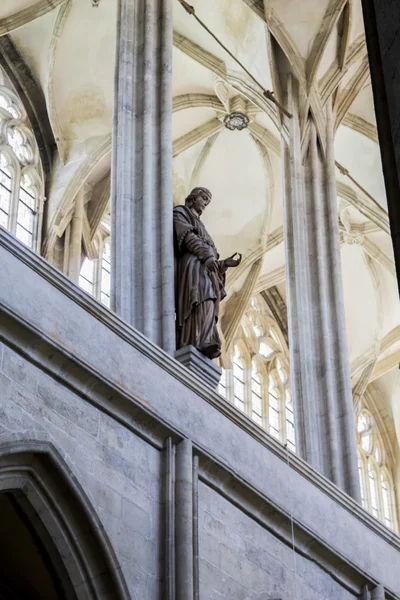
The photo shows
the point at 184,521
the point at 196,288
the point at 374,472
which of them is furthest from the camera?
the point at 374,472

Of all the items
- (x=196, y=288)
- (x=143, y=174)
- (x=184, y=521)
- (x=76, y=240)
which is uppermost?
(x=76, y=240)

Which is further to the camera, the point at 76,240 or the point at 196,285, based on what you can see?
the point at 76,240

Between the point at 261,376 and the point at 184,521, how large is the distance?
10.2 meters

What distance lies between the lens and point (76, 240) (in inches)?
635

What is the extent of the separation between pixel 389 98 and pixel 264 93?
1051 centimetres

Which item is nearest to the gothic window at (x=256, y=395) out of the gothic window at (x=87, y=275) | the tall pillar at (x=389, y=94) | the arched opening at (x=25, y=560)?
the gothic window at (x=87, y=275)

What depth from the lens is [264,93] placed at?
14938 mm

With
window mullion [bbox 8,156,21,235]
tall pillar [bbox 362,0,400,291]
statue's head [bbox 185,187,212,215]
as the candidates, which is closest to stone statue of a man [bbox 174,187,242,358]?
statue's head [bbox 185,187,212,215]

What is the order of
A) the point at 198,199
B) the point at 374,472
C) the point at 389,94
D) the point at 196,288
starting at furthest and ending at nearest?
the point at 374,472 < the point at 198,199 < the point at 196,288 < the point at 389,94

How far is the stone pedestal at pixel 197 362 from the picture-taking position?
1005 cm

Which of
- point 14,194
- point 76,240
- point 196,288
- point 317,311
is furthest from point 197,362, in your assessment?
point 76,240

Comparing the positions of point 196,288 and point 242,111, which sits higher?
point 242,111

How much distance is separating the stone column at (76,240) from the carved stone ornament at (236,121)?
2.23 meters

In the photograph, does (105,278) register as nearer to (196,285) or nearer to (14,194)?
(14,194)
